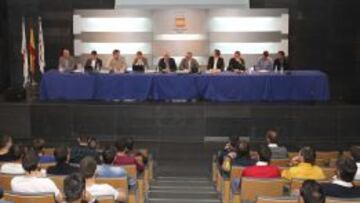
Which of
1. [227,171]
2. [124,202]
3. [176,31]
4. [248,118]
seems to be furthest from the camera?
[176,31]

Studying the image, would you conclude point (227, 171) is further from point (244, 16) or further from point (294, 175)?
point (244, 16)

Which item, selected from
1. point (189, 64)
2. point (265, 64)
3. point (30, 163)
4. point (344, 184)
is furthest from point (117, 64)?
point (344, 184)

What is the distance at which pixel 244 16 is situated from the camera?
55.4 feet

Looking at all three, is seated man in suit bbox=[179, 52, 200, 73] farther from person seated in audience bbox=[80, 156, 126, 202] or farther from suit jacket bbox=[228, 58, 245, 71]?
person seated in audience bbox=[80, 156, 126, 202]

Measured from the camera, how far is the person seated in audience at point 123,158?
7.47 meters

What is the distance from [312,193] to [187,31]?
1273cm

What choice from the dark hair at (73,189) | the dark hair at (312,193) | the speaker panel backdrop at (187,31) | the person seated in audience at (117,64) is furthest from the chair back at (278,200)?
the speaker panel backdrop at (187,31)

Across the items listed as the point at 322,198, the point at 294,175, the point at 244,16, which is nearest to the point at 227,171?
the point at 294,175

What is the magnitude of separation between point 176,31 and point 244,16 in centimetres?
197

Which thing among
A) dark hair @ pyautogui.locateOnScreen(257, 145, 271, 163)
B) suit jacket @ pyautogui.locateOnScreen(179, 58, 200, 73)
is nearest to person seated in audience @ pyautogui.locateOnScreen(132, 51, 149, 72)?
suit jacket @ pyautogui.locateOnScreen(179, 58, 200, 73)

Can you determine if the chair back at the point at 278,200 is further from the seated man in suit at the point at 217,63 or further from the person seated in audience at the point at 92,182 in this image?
the seated man in suit at the point at 217,63

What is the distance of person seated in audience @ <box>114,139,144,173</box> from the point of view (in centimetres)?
747

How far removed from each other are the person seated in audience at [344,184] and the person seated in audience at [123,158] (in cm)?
282

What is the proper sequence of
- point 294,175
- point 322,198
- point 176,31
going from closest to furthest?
point 322,198 < point 294,175 < point 176,31
